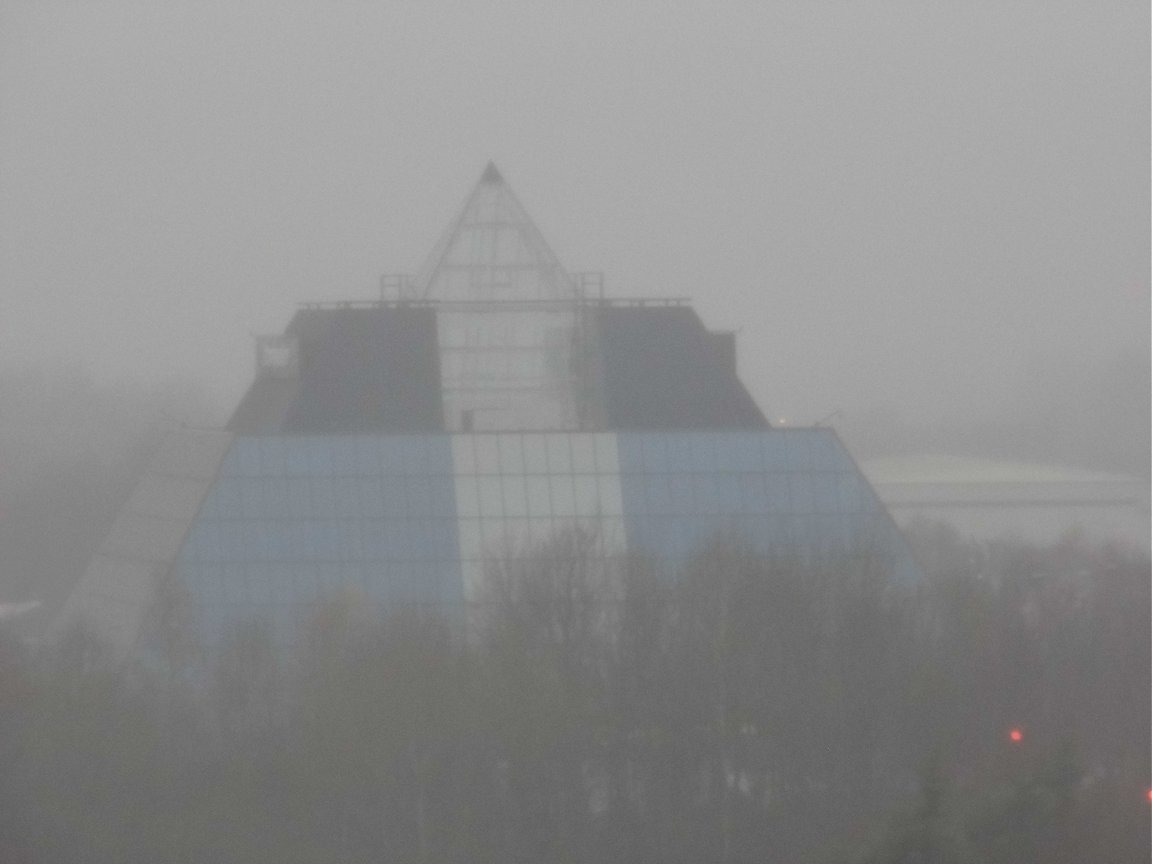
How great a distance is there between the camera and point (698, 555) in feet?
44.6

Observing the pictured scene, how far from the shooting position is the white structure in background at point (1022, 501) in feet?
65.1

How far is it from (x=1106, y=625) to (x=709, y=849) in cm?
348

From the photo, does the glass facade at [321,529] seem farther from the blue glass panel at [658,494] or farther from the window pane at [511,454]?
the blue glass panel at [658,494]

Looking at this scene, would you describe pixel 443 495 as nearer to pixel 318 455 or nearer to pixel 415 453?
pixel 415 453

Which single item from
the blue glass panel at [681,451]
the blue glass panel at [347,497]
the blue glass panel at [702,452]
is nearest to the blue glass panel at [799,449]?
the blue glass panel at [702,452]

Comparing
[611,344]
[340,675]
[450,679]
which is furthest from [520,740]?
[611,344]

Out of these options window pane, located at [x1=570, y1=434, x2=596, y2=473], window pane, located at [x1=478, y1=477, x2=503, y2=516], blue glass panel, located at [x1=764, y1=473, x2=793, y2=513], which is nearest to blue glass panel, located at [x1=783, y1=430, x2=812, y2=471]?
blue glass panel, located at [x1=764, y1=473, x2=793, y2=513]

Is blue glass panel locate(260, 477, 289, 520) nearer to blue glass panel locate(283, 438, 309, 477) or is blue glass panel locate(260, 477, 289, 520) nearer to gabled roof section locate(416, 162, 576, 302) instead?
blue glass panel locate(283, 438, 309, 477)

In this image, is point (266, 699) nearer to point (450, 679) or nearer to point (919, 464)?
Result: point (450, 679)

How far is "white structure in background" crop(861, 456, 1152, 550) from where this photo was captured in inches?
781

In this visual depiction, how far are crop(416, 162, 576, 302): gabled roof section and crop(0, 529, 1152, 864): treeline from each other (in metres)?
9.58

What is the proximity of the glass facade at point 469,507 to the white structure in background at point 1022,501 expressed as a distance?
213 centimetres

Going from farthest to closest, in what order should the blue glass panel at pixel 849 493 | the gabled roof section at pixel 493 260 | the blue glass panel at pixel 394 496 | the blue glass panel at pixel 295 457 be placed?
the gabled roof section at pixel 493 260
the blue glass panel at pixel 295 457
the blue glass panel at pixel 394 496
the blue glass panel at pixel 849 493

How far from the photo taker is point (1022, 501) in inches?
822
